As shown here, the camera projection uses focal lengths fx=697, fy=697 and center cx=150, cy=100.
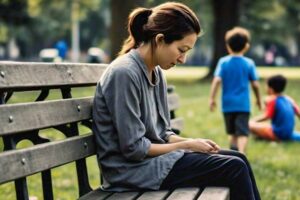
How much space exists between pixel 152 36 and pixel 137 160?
2.08ft

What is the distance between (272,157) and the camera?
7.74 m

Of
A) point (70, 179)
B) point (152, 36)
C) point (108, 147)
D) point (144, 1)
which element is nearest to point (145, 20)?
point (152, 36)

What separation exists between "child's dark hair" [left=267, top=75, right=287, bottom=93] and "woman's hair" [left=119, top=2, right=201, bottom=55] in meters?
5.99

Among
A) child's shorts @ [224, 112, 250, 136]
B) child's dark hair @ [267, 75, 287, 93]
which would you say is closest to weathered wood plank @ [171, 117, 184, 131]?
child's shorts @ [224, 112, 250, 136]

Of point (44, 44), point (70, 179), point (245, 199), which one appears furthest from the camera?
point (44, 44)

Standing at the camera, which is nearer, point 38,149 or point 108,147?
point 38,149

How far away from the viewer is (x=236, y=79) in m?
7.45

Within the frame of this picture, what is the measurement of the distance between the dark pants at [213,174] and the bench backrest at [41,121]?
0.49 metres

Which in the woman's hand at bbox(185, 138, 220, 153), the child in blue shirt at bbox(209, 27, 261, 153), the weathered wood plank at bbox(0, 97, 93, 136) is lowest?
the child in blue shirt at bbox(209, 27, 261, 153)

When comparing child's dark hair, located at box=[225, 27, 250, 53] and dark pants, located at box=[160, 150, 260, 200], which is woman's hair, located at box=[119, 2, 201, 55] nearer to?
dark pants, located at box=[160, 150, 260, 200]

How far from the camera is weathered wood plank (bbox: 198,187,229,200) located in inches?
126

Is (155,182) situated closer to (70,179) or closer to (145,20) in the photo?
(145,20)

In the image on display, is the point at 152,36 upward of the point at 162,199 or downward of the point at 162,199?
upward

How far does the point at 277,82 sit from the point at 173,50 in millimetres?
6299
